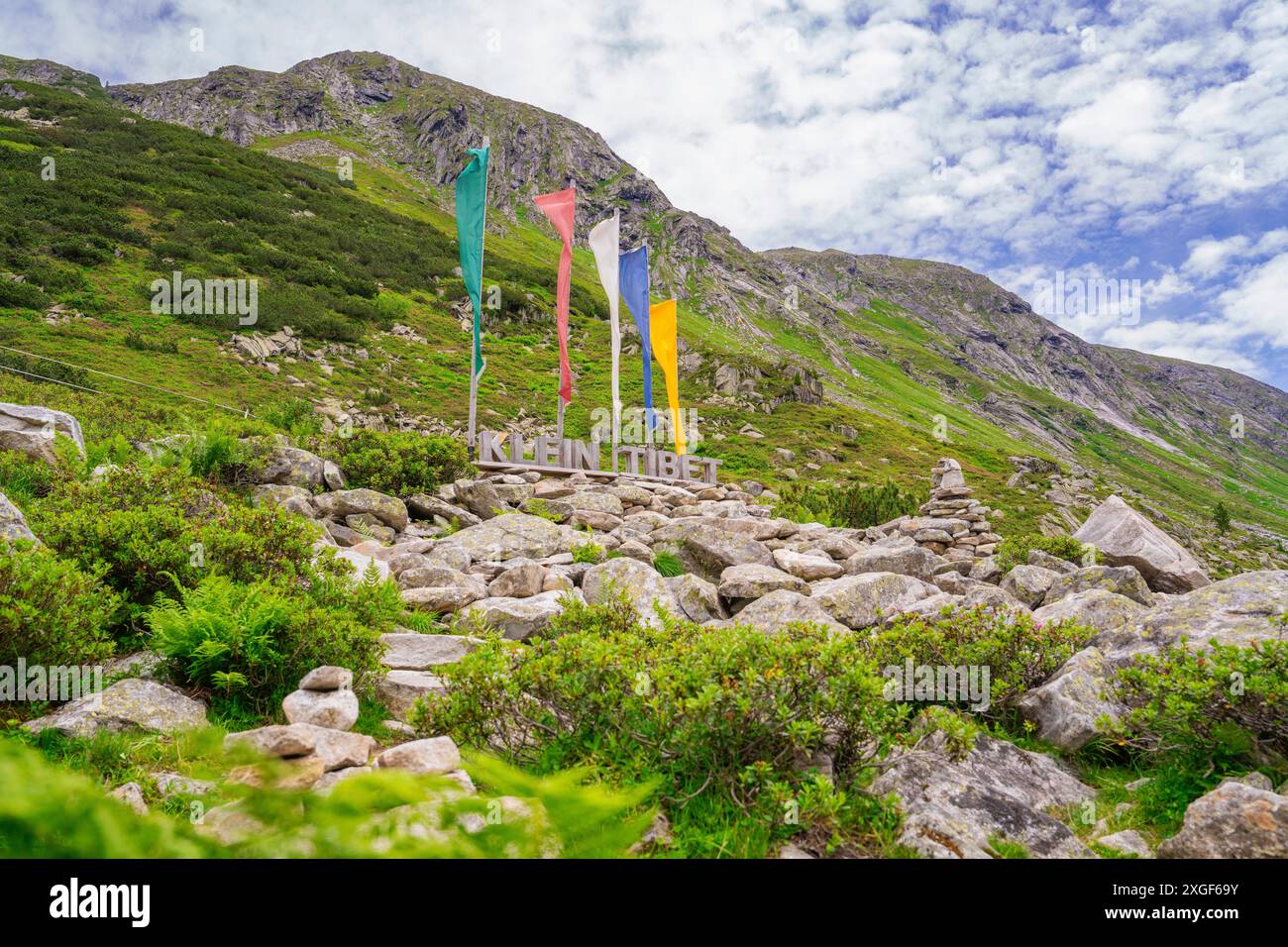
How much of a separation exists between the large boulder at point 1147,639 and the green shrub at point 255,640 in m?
5.72

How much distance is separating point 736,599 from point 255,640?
20.0 ft

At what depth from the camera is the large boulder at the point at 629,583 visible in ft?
27.3

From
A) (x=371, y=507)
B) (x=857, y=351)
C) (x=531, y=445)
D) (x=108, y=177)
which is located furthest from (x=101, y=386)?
(x=857, y=351)

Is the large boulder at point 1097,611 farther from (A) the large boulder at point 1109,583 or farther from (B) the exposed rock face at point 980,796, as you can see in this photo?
(B) the exposed rock face at point 980,796

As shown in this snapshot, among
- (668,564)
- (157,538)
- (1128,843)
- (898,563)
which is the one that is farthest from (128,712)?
(898,563)

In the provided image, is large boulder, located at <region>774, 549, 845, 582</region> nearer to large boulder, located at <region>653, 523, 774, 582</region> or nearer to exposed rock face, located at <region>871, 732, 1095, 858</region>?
large boulder, located at <region>653, 523, 774, 582</region>

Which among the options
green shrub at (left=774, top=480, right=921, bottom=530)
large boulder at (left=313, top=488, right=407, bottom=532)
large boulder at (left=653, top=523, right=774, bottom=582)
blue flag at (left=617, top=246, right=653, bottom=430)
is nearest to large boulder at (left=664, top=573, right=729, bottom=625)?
large boulder at (left=653, top=523, right=774, bottom=582)

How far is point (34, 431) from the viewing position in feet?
31.8

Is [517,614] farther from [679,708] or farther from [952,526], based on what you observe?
[952,526]

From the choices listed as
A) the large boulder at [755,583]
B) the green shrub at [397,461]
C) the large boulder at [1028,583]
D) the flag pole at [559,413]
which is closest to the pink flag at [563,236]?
the flag pole at [559,413]

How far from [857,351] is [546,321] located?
122553 mm

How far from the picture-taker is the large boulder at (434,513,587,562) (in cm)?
1043
